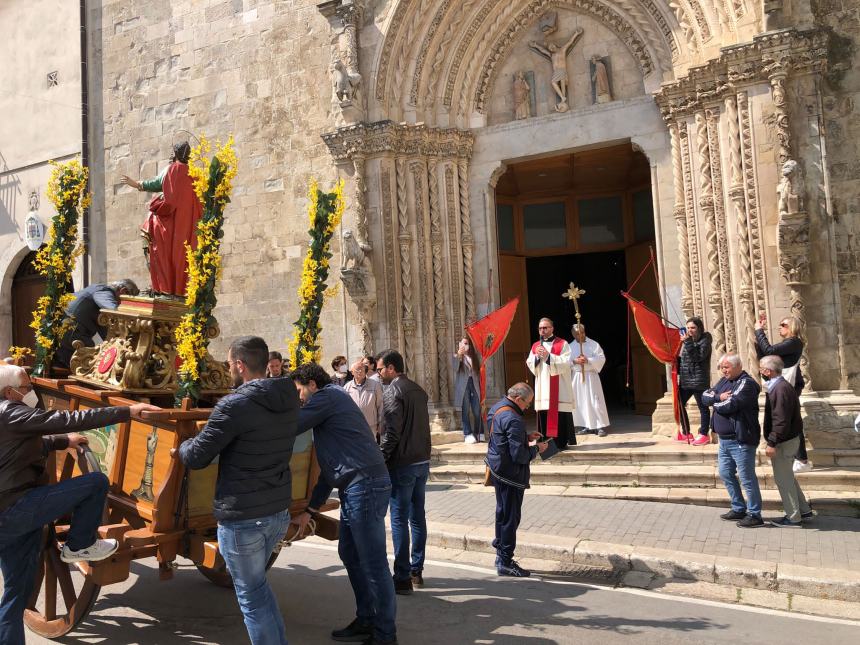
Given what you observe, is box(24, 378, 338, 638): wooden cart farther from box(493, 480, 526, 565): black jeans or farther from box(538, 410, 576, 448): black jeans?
box(538, 410, 576, 448): black jeans

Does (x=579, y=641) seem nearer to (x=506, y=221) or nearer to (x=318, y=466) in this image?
(x=318, y=466)

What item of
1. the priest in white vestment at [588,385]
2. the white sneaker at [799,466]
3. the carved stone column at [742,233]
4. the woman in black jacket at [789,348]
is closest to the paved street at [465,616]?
the white sneaker at [799,466]

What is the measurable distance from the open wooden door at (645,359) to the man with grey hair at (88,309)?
9863 millimetres

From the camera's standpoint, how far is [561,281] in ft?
64.8

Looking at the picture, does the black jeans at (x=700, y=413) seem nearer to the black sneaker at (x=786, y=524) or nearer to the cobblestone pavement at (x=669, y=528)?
the cobblestone pavement at (x=669, y=528)

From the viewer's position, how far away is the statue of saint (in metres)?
6.40

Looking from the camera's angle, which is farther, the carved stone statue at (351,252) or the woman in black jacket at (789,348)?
the carved stone statue at (351,252)

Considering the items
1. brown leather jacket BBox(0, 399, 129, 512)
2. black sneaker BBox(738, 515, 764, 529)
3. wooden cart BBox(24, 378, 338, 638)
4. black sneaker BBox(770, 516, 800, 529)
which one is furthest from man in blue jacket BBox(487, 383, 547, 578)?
brown leather jacket BBox(0, 399, 129, 512)

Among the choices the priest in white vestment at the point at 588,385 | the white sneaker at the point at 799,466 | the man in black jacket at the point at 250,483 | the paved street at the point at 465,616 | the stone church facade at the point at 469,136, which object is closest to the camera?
the man in black jacket at the point at 250,483

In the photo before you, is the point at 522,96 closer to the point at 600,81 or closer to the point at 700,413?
the point at 600,81

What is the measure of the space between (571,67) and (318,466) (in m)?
9.63

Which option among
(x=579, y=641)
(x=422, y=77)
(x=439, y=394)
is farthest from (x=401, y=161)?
(x=579, y=641)

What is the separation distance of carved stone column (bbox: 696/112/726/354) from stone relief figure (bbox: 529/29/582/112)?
99.9 inches

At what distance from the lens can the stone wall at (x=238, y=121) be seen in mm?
13617
